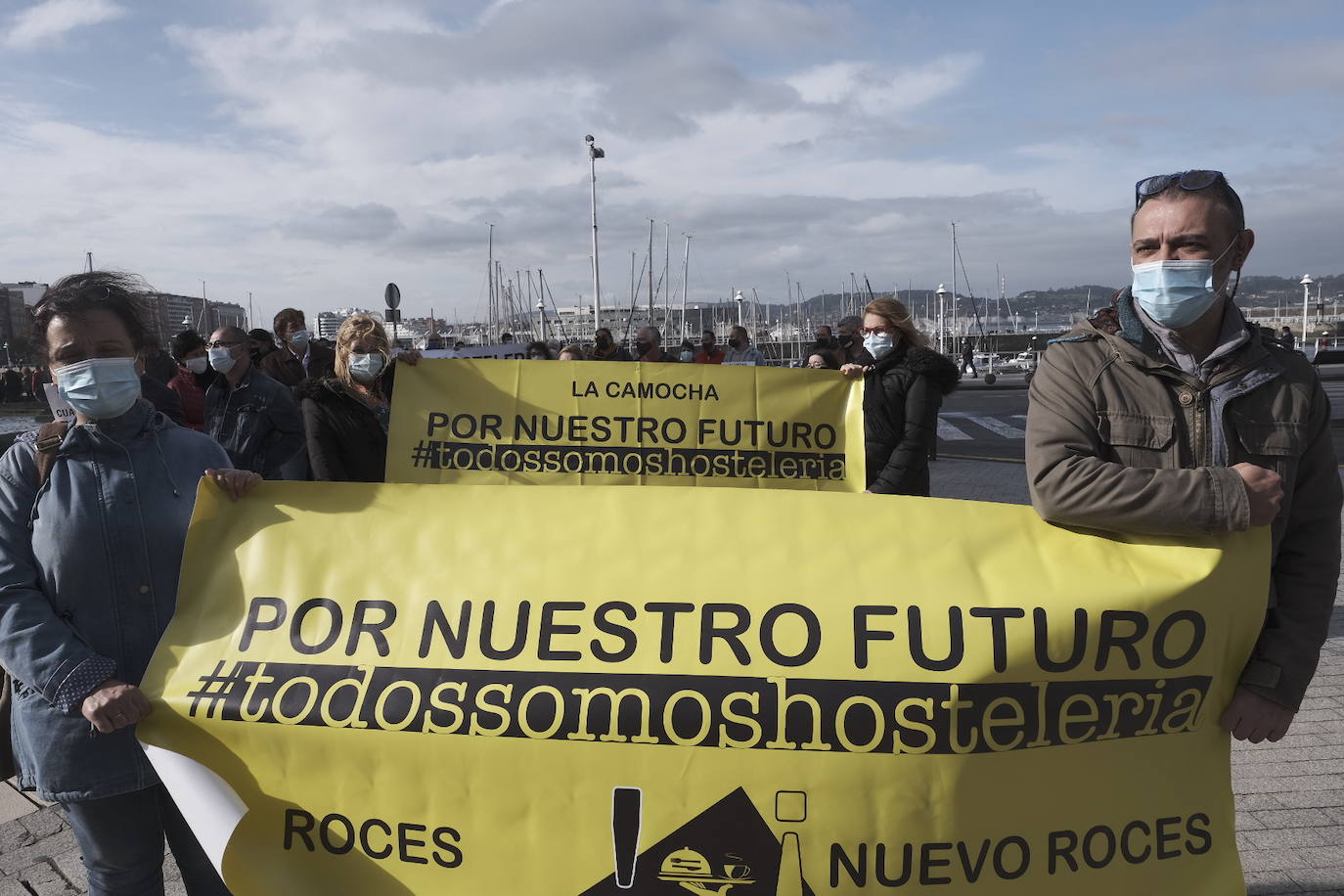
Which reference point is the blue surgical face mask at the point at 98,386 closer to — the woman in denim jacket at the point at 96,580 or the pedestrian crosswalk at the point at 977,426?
the woman in denim jacket at the point at 96,580

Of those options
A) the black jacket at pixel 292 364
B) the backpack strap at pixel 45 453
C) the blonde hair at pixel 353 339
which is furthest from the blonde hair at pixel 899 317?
the black jacket at pixel 292 364

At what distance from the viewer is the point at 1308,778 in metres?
3.65

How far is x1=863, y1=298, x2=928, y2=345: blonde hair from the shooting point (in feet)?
16.7

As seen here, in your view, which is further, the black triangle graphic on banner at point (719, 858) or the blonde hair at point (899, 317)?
the blonde hair at point (899, 317)

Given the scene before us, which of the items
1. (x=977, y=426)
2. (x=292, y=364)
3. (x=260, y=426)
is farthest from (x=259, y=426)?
(x=977, y=426)

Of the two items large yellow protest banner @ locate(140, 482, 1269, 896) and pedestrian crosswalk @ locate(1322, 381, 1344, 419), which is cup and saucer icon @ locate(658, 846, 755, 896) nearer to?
large yellow protest banner @ locate(140, 482, 1269, 896)

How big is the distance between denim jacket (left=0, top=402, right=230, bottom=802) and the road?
8576mm

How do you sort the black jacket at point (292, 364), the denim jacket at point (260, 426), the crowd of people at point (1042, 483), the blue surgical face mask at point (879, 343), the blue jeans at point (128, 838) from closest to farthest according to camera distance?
the crowd of people at point (1042, 483)
the blue jeans at point (128, 838)
the denim jacket at point (260, 426)
the blue surgical face mask at point (879, 343)
the black jacket at point (292, 364)

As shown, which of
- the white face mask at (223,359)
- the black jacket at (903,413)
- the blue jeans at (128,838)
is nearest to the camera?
the blue jeans at (128,838)

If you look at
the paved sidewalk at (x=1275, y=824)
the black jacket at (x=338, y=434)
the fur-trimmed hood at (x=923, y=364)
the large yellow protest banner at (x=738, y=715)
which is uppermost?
the fur-trimmed hood at (x=923, y=364)

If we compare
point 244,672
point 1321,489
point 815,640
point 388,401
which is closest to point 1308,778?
point 1321,489

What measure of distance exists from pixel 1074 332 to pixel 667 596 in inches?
49.0

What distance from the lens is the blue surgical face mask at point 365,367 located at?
4695 mm

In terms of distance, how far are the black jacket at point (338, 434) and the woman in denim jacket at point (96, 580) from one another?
6.58ft
